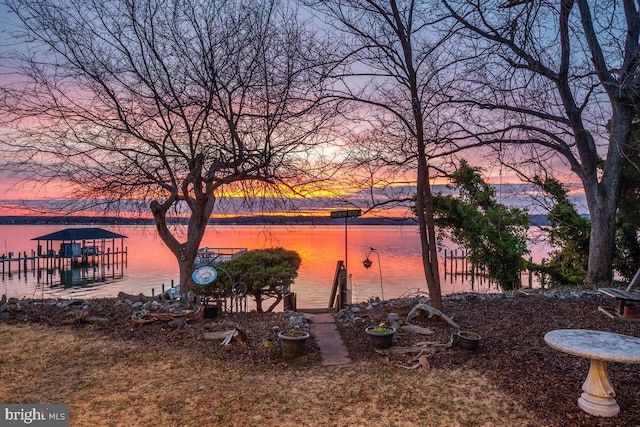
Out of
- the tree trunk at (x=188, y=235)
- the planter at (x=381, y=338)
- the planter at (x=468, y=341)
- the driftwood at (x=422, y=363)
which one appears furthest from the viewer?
the tree trunk at (x=188, y=235)

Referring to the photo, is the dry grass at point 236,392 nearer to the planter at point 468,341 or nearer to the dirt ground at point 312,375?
the dirt ground at point 312,375

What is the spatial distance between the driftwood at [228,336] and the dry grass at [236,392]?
1.32 feet

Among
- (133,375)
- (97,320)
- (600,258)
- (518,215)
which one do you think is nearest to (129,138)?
(97,320)

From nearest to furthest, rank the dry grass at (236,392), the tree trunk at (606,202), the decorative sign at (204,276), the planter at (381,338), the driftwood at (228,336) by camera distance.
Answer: the dry grass at (236,392), the planter at (381,338), the driftwood at (228,336), the decorative sign at (204,276), the tree trunk at (606,202)

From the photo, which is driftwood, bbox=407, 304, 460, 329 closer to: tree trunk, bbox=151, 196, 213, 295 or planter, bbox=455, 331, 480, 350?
planter, bbox=455, 331, 480, 350

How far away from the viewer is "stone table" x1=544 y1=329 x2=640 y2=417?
3070 millimetres

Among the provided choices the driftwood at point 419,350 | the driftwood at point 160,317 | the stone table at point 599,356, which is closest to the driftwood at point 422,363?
the driftwood at point 419,350

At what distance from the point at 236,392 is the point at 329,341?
183 cm

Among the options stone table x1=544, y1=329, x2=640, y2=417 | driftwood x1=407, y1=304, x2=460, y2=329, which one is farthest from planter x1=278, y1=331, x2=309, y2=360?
stone table x1=544, y1=329, x2=640, y2=417

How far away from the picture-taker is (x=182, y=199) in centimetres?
805

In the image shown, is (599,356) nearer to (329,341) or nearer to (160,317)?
(329,341)

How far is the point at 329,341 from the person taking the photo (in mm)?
5395

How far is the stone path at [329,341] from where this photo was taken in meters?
4.72

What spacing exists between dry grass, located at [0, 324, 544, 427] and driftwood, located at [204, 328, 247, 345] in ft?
1.32
